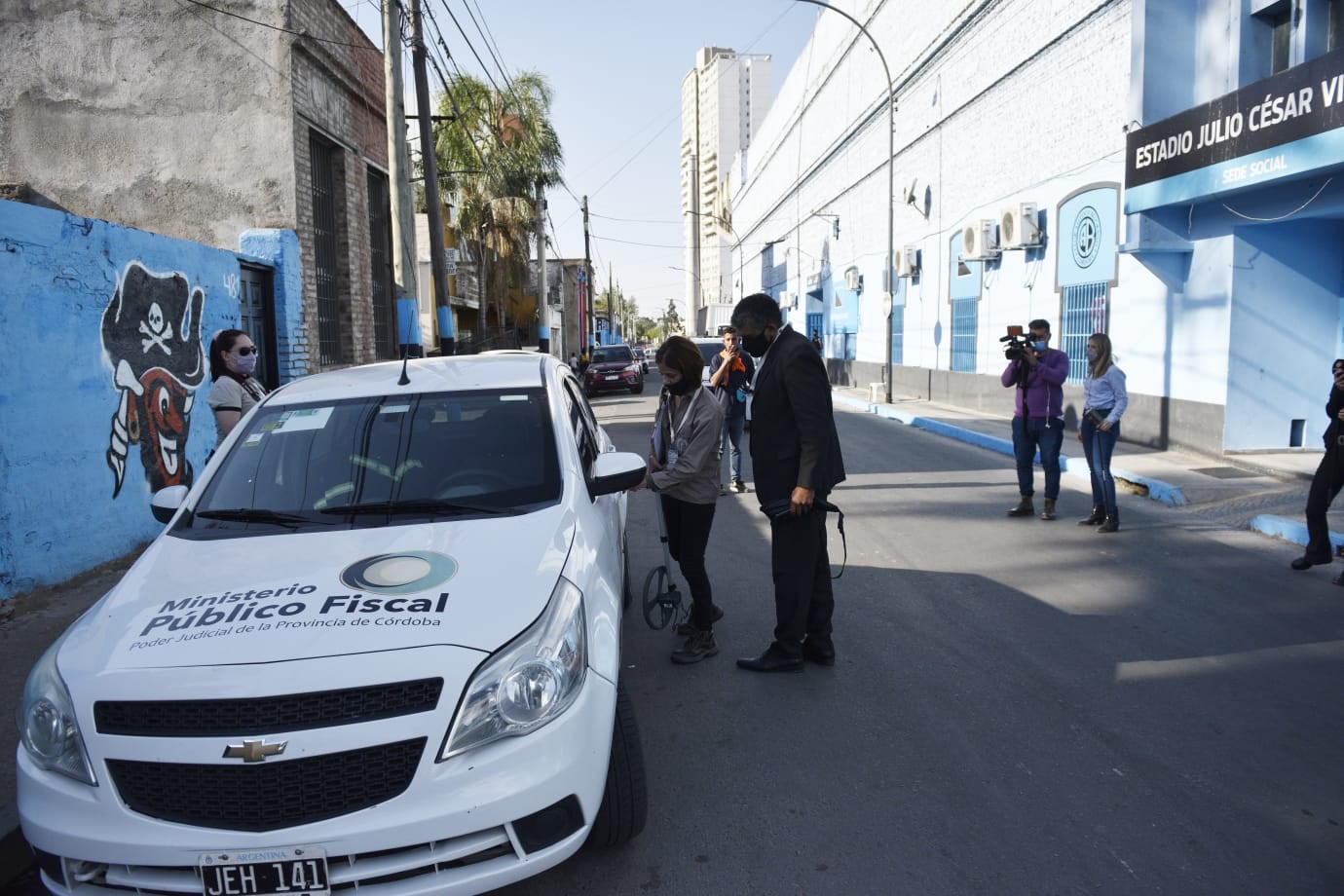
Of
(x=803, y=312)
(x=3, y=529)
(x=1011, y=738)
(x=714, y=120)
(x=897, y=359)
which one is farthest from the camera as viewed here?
(x=714, y=120)

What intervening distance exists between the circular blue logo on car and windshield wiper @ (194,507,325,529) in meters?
0.55

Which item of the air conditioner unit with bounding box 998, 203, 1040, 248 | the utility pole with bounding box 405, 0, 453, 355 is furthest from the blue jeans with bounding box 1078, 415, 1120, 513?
the air conditioner unit with bounding box 998, 203, 1040, 248

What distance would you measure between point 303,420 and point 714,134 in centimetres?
15197

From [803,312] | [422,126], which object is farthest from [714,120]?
[422,126]

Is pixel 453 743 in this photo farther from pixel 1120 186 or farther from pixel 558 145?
pixel 558 145

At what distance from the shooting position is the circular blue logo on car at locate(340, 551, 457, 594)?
9.64ft

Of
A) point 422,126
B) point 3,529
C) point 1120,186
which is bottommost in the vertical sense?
point 3,529

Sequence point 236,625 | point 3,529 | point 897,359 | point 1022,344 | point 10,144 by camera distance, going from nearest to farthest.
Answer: point 236,625 → point 3,529 → point 1022,344 → point 10,144 → point 897,359

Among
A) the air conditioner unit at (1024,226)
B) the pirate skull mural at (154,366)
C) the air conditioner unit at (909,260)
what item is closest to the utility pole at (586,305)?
the air conditioner unit at (909,260)

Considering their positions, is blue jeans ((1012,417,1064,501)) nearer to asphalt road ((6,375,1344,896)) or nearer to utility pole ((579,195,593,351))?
asphalt road ((6,375,1344,896))

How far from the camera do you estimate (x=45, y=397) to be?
21.4 feet

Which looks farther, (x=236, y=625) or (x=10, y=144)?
(x=10, y=144)

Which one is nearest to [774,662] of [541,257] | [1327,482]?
[1327,482]

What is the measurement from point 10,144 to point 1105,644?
43.6 feet
